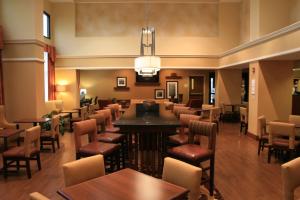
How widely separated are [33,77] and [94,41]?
3.98m

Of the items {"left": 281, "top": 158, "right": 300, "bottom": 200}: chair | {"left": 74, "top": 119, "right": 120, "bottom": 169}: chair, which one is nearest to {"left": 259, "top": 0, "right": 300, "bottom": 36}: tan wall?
{"left": 74, "top": 119, "right": 120, "bottom": 169}: chair

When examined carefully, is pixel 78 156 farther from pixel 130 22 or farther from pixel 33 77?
pixel 130 22

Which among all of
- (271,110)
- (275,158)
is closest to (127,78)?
(271,110)

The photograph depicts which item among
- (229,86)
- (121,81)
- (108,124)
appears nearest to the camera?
(108,124)

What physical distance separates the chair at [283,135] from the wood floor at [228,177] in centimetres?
41

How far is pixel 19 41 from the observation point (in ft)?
22.1

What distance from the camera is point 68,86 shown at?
10.5 m

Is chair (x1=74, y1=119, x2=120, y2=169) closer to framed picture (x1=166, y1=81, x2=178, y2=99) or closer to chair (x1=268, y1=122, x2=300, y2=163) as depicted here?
chair (x1=268, y1=122, x2=300, y2=163)

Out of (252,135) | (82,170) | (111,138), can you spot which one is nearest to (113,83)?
(252,135)

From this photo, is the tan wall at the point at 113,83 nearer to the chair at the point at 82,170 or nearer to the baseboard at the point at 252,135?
the baseboard at the point at 252,135

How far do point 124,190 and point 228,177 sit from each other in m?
2.91

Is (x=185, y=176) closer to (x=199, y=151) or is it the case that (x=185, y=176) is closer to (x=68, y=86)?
(x=199, y=151)

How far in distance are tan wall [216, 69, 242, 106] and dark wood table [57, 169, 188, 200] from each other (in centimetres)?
913

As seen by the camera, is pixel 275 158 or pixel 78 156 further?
pixel 275 158
